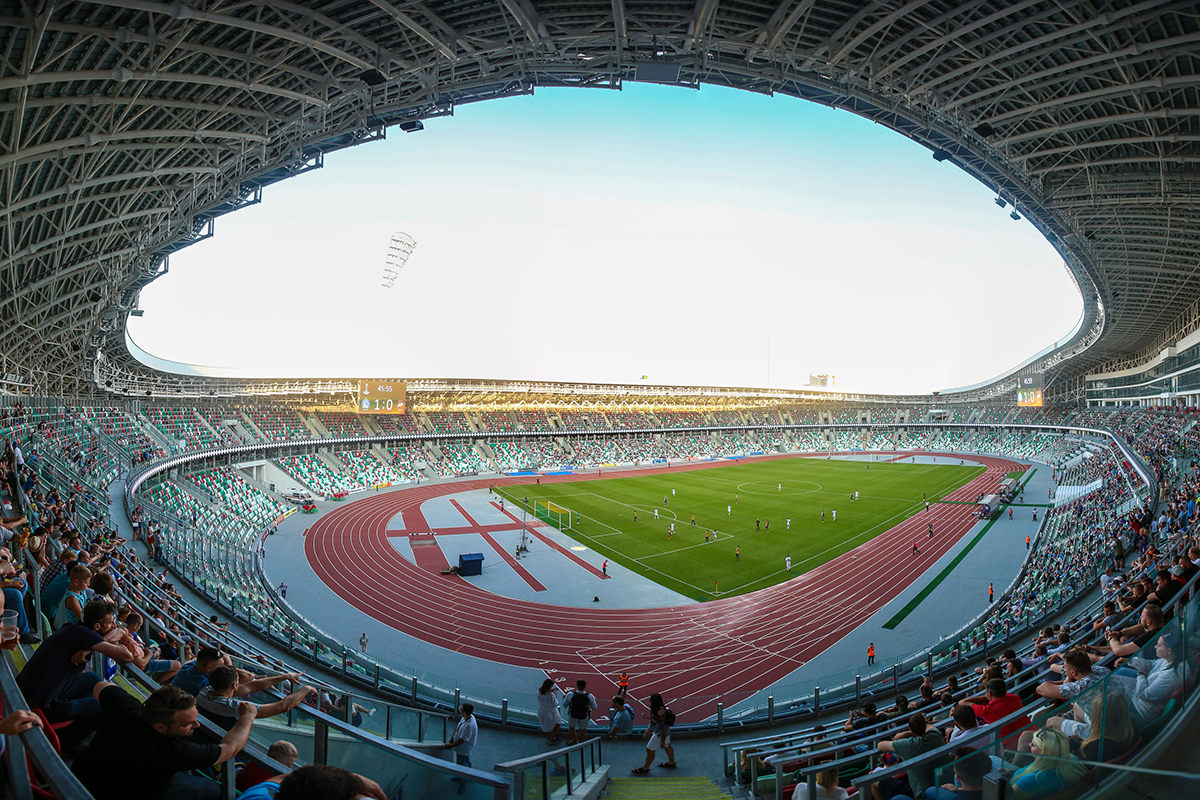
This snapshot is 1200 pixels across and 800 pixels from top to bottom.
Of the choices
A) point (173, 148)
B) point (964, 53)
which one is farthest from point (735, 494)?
point (173, 148)

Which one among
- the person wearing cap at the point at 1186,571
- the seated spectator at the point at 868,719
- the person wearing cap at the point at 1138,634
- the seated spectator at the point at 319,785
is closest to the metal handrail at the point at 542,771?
the seated spectator at the point at 319,785

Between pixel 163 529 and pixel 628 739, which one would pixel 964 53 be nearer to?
pixel 628 739

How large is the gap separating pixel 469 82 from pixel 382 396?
41.5 meters

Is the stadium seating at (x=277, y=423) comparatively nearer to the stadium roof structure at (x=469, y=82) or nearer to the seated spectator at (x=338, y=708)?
the stadium roof structure at (x=469, y=82)

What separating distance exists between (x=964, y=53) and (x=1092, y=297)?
34044 mm

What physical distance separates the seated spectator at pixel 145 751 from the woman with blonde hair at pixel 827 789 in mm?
4885

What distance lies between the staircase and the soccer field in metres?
15.1

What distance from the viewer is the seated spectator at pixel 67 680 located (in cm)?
379

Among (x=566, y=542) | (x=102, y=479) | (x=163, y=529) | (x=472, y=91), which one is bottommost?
(x=566, y=542)

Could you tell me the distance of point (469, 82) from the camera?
16.0 meters

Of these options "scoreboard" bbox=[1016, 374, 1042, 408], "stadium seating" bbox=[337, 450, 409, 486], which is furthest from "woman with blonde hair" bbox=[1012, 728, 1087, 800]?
"scoreboard" bbox=[1016, 374, 1042, 408]

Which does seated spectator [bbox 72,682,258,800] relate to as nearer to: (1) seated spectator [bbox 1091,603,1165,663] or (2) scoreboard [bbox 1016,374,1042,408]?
(1) seated spectator [bbox 1091,603,1165,663]

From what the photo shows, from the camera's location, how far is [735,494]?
158 feet

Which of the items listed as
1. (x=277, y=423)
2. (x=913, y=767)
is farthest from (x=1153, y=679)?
(x=277, y=423)
